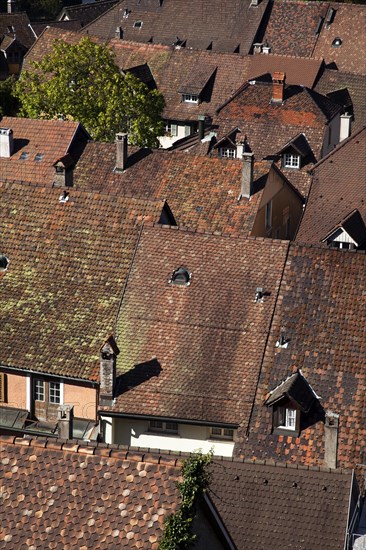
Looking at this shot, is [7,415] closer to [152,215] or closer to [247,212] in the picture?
[152,215]

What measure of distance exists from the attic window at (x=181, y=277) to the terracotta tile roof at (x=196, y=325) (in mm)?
172

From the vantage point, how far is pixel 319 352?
1850 inches

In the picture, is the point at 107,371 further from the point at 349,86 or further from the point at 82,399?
the point at 349,86

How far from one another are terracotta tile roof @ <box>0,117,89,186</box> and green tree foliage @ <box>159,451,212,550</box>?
3495 cm

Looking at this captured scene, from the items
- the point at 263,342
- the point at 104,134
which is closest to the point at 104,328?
the point at 263,342

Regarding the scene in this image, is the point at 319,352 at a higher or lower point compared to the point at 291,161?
higher

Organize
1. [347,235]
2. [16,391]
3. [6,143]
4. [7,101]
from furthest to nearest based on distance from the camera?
[7,101], [6,143], [347,235], [16,391]

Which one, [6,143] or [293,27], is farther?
[293,27]

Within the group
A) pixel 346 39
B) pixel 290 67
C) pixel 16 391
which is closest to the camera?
pixel 16 391

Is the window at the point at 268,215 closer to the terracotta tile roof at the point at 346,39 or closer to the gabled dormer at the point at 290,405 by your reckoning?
the gabled dormer at the point at 290,405

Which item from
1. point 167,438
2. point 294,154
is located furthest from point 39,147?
point 167,438

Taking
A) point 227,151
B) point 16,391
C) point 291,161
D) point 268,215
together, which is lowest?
point 227,151

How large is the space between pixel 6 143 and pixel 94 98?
391 inches

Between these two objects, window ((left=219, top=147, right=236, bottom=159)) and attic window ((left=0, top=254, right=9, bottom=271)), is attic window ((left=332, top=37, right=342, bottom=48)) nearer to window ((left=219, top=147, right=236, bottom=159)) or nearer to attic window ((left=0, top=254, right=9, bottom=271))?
window ((left=219, top=147, right=236, bottom=159))
